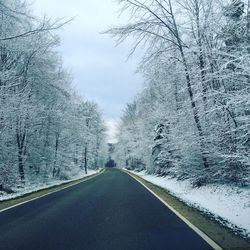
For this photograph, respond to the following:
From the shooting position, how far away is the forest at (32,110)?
19.2m

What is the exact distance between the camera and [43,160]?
28906 millimetres


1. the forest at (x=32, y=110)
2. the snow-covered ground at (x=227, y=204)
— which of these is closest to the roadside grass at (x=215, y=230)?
the snow-covered ground at (x=227, y=204)

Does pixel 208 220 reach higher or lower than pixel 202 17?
lower

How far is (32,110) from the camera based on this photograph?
73.5ft

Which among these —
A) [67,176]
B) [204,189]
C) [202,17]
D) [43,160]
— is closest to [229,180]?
[204,189]

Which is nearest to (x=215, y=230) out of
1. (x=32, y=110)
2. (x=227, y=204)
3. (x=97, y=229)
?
(x=97, y=229)

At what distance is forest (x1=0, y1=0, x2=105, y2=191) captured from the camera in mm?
19156

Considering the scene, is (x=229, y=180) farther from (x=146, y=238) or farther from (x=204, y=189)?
(x=146, y=238)

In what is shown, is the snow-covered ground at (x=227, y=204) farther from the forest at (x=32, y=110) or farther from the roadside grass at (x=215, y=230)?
the forest at (x=32, y=110)

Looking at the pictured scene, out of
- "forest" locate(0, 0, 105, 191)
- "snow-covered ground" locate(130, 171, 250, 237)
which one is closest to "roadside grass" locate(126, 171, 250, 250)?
"snow-covered ground" locate(130, 171, 250, 237)

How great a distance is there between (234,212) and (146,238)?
3698 millimetres

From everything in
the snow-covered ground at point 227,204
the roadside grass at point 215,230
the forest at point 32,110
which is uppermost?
the forest at point 32,110

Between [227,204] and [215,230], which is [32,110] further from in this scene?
[215,230]

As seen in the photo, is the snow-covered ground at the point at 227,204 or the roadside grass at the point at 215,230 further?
the snow-covered ground at the point at 227,204
